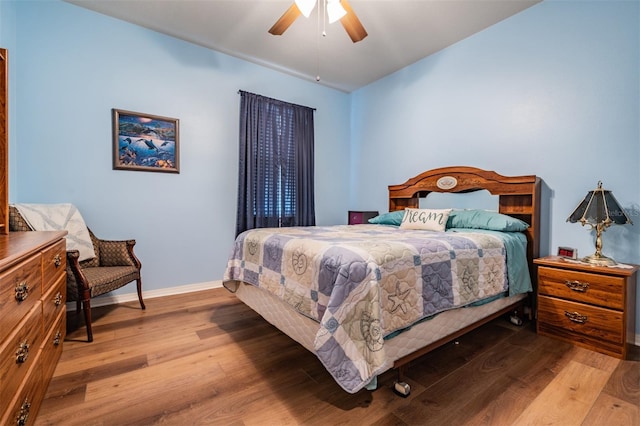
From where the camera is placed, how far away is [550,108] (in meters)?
2.59

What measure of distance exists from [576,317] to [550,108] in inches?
70.7

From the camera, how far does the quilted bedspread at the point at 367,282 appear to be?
132cm

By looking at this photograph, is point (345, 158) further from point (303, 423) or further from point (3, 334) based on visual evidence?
point (3, 334)

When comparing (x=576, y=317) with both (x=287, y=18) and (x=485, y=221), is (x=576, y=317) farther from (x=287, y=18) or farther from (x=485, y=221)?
(x=287, y=18)

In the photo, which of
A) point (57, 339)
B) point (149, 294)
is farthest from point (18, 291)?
point (149, 294)

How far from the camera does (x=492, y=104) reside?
3.00 m

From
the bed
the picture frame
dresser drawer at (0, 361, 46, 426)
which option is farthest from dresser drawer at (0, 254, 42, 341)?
the picture frame

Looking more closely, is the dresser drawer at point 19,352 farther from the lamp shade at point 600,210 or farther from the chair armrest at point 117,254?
the lamp shade at point 600,210

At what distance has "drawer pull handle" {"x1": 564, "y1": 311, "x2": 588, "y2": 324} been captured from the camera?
2055 millimetres

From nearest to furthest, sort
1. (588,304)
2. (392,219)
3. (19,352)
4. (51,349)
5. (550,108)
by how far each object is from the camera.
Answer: (19,352)
(51,349)
(588,304)
(550,108)
(392,219)

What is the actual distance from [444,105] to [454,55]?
55cm

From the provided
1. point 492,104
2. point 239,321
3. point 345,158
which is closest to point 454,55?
point 492,104

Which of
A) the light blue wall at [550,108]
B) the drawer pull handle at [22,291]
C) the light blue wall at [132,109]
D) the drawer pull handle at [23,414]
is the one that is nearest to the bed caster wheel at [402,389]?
the drawer pull handle at [23,414]

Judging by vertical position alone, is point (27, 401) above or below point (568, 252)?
below
